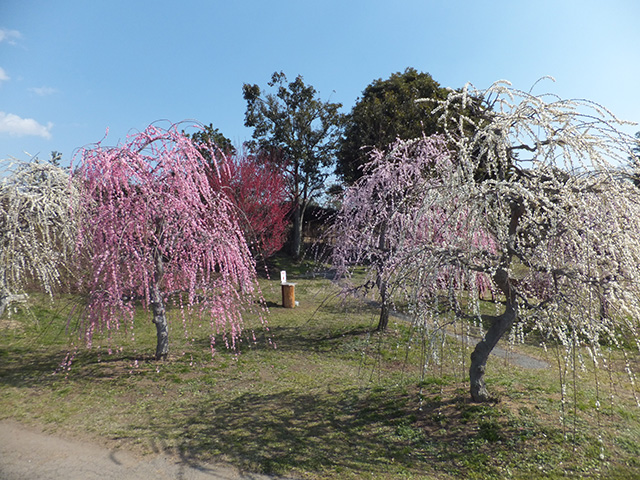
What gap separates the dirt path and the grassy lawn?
8.2 inches

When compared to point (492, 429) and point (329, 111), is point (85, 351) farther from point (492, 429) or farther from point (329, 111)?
point (329, 111)

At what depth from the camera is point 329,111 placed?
2692 centimetres

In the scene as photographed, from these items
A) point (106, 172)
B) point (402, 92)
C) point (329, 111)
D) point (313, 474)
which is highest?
point (329, 111)

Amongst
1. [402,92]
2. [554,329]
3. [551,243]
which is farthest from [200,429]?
[402,92]

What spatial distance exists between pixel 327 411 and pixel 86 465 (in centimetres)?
330

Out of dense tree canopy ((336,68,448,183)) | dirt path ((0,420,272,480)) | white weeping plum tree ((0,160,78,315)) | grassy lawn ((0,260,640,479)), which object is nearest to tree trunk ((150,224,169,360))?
grassy lawn ((0,260,640,479))

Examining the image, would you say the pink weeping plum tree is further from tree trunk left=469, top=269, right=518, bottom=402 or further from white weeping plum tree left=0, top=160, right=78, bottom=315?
tree trunk left=469, top=269, right=518, bottom=402

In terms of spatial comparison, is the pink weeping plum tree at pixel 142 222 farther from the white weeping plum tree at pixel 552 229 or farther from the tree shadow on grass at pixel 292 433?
the white weeping plum tree at pixel 552 229

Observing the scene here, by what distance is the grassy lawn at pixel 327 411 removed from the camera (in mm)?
4754

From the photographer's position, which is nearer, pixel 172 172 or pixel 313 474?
pixel 313 474

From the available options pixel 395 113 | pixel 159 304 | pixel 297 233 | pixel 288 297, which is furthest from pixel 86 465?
pixel 297 233

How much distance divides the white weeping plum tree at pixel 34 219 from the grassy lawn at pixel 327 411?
6.83 ft

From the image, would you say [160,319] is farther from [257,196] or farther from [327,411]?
[257,196]

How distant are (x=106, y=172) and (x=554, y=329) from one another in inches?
276
